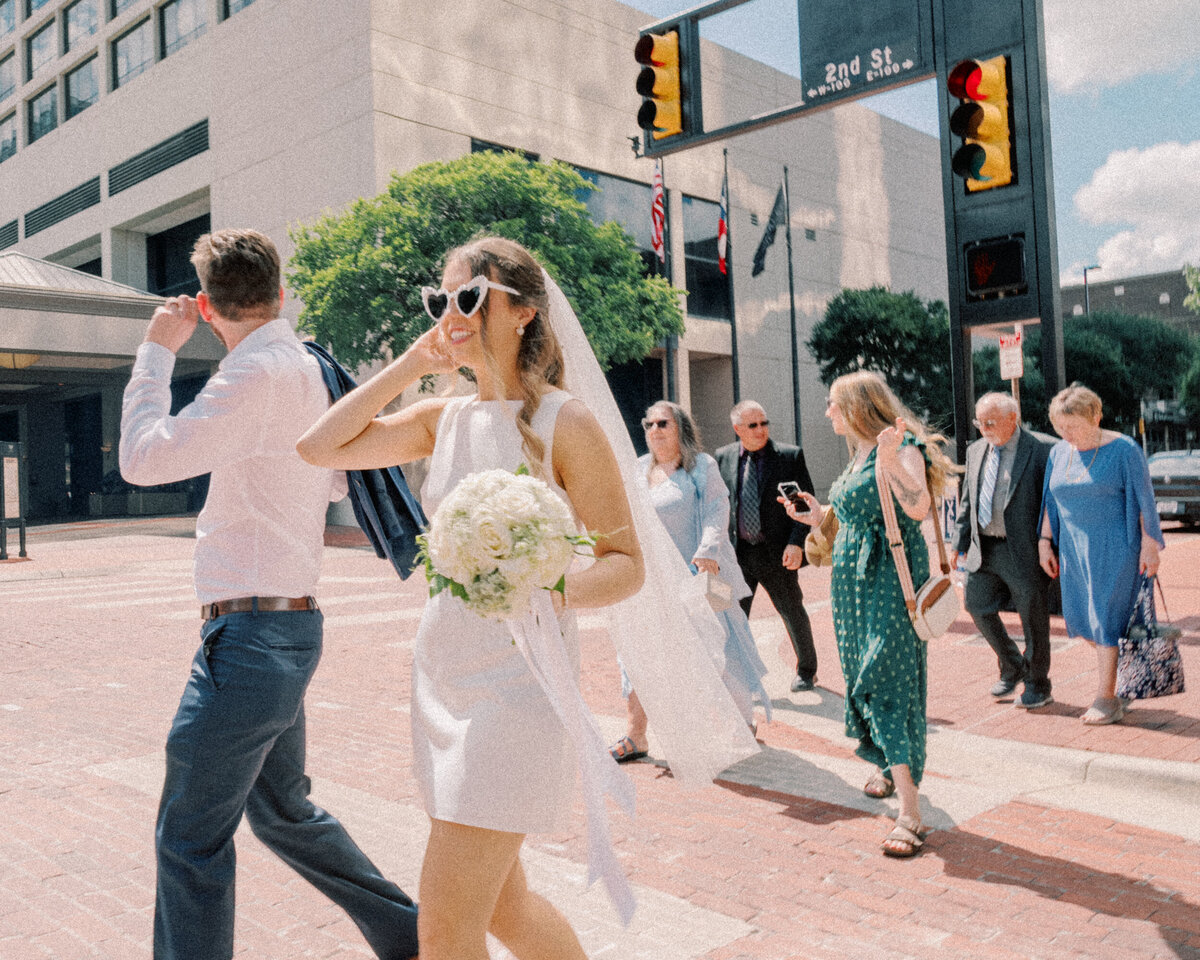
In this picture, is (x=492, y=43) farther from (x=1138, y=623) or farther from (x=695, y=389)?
(x=1138, y=623)

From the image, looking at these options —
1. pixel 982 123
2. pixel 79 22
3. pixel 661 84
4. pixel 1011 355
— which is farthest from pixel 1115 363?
pixel 79 22

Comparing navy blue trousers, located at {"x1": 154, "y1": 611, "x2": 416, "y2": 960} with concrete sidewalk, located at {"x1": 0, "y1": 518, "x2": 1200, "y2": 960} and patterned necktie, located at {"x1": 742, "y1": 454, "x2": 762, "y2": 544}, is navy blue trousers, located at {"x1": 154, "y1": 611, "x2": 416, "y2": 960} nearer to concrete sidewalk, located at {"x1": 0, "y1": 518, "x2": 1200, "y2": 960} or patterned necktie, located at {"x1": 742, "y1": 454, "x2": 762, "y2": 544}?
concrete sidewalk, located at {"x1": 0, "y1": 518, "x2": 1200, "y2": 960}

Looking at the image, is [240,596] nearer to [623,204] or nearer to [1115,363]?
[623,204]

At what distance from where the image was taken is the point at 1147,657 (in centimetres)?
572

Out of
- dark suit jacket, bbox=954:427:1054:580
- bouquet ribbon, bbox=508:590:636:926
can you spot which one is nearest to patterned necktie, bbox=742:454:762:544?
dark suit jacket, bbox=954:427:1054:580

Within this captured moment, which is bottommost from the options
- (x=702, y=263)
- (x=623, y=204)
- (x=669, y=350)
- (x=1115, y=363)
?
(x=669, y=350)

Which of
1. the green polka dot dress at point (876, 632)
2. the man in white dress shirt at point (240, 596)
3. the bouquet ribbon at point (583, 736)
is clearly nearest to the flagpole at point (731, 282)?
the green polka dot dress at point (876, 632)

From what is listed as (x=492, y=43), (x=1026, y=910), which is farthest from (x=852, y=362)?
(x=1026, y=910)

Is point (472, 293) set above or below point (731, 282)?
below

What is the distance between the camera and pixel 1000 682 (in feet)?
21.7

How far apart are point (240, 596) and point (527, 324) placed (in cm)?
94

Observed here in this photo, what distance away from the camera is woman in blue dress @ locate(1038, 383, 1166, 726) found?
5.80 metres

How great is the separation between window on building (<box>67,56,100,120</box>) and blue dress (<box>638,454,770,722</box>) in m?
42.0

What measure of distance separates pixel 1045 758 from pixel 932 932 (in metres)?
2.21
